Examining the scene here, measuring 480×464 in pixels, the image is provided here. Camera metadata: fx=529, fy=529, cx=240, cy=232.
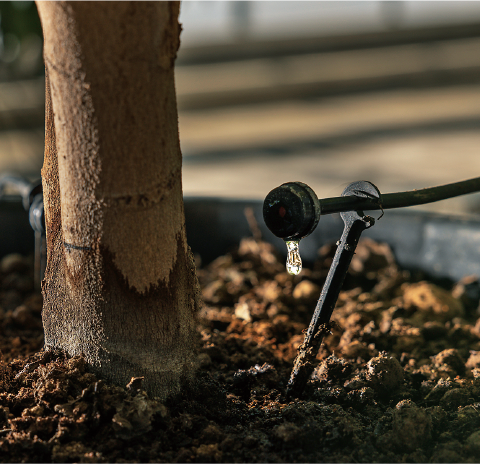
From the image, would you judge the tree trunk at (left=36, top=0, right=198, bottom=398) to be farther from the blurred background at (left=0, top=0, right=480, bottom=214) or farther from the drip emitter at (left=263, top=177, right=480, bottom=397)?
the blurred background at (left=0, top=0, right=480, bottom=214)

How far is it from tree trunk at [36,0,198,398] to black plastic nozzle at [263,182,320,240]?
0.40 feet

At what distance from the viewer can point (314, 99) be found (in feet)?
15.0

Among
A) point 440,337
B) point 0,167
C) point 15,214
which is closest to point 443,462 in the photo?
point 440,337

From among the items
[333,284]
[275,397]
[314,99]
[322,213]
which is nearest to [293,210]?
[322,213]

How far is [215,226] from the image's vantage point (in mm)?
1252

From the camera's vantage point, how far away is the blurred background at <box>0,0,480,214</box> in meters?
2.60

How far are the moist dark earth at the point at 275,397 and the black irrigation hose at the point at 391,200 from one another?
0.60 feet

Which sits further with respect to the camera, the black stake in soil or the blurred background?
the blurred background

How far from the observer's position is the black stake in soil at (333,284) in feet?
2.01

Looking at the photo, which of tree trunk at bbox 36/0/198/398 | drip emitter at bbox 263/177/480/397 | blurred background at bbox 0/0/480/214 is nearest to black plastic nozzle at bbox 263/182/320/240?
drip emitter at bbox 263/177/480/397

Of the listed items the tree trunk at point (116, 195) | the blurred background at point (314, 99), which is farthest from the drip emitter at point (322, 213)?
the blurred background at point (314, 99)

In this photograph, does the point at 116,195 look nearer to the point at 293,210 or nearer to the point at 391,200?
the point at 293,210

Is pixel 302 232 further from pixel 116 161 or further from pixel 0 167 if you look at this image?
pixel 0 167

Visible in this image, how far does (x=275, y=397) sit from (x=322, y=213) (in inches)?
10.9
